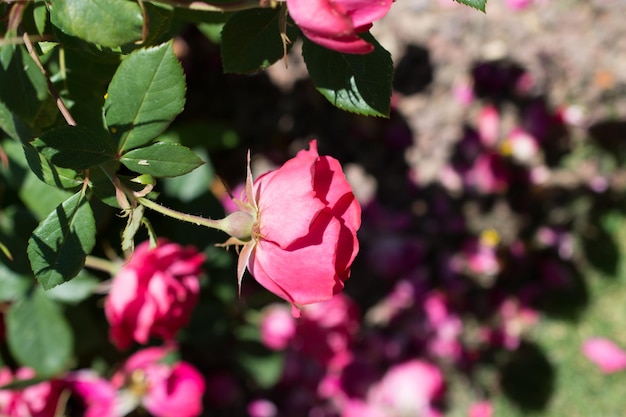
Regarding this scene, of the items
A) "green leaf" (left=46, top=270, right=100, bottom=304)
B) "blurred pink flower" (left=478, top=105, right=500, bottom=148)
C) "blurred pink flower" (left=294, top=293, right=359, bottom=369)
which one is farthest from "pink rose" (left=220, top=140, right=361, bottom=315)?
"blurred pink flower" (left=478, top=105, right=500, bottom=148)

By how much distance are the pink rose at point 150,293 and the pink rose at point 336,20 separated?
430mm

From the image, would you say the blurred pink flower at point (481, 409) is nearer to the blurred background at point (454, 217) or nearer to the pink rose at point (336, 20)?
the blurred background at point (454, 217)

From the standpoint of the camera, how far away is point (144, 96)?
51 cm

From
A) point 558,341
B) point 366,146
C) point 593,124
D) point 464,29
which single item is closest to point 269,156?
point 366,146

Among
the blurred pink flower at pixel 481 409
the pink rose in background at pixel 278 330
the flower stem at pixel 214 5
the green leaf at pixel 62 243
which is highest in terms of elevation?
the flower stem at pixel 214 5

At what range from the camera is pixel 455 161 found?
1568mm

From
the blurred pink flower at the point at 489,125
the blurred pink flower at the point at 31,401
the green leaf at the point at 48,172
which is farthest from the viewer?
the blurred pink flower at the point at 489,125

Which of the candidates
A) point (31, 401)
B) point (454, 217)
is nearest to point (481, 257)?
point (454, 217)

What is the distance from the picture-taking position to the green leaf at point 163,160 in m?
0.49

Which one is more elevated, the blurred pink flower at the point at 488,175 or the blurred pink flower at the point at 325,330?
the blurred pink flower at the point at 488,175

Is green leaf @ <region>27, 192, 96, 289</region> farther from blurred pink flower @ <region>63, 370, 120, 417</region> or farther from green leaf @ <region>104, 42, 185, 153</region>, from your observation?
blurred pink flower @ <region>63, 370, 120, 417</region>

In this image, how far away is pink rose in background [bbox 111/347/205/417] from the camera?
980 millimetres

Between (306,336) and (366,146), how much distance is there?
0.48m

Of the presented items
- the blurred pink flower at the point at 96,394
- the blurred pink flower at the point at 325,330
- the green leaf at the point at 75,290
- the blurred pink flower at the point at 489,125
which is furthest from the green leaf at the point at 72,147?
the blurred pink flower at the point at 489,125
